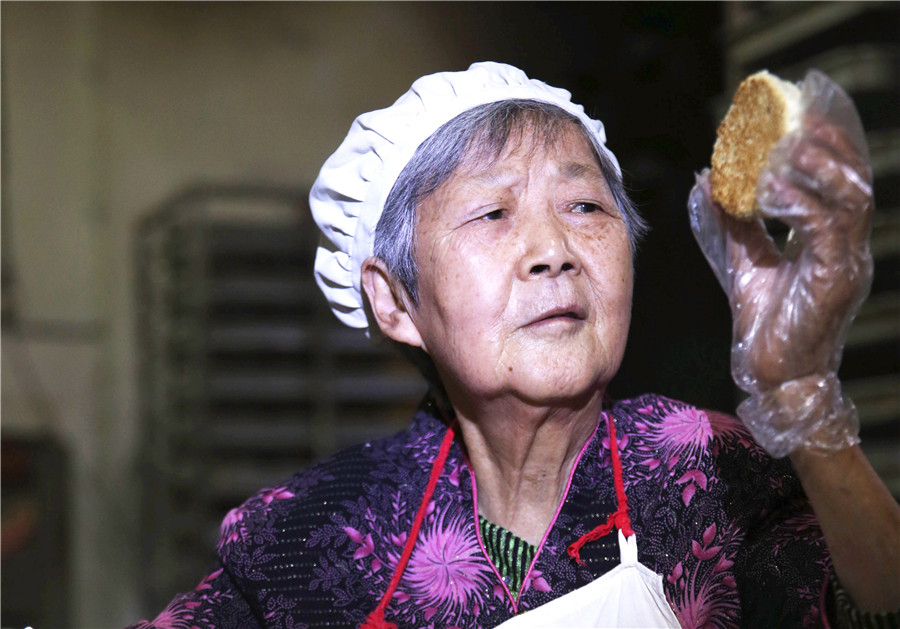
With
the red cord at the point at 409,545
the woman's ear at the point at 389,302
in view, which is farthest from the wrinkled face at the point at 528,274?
the red cord at the point at 409,545

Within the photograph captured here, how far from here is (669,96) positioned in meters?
3.06

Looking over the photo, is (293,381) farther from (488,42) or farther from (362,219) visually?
(362,219)

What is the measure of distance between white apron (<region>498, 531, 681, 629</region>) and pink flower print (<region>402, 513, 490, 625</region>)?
0.60ft

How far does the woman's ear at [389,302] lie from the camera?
5.88ft

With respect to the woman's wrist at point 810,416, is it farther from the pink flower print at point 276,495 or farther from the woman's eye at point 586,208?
the pink flower print at point 276,495

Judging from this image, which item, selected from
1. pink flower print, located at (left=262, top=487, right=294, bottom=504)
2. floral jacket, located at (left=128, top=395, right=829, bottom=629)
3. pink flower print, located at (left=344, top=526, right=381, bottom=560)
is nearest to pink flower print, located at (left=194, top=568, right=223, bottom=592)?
floral jacket, located at (left=128, top=395, right=829, bottom=629)

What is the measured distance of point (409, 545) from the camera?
168 cm

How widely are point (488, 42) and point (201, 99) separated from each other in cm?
150

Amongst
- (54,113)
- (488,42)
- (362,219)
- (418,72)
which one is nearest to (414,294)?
(362,219)

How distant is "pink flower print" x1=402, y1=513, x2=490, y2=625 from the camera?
5.29 ft

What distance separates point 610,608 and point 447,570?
0.36m

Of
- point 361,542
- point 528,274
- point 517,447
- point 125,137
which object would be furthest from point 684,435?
point 125,137

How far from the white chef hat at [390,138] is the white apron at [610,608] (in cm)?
83

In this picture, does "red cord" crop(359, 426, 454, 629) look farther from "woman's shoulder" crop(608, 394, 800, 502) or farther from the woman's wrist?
the woman's wrist
